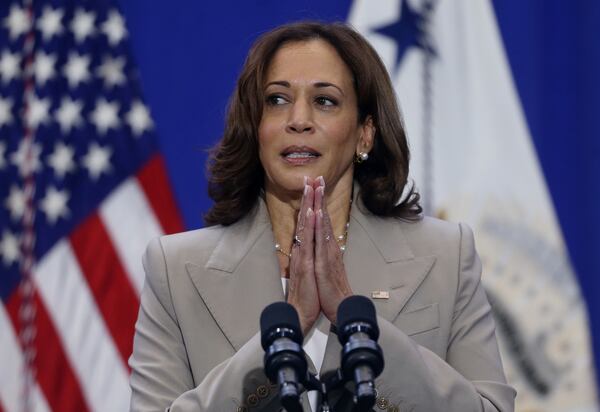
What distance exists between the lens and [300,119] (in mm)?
2213

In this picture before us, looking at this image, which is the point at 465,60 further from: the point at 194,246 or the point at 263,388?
the point at 263,388

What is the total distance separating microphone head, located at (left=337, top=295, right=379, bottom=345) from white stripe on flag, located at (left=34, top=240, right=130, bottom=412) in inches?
91.3

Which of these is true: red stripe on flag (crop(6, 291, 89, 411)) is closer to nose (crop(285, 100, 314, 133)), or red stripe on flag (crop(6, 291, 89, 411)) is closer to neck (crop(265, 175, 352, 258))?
neck (crop(265, 175, 352, 258))

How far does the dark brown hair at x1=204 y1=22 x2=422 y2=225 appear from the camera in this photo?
7.68ft

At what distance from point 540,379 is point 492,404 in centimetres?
186

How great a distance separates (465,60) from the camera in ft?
13.0

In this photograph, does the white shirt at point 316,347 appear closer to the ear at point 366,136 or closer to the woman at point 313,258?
the woman at point 313,258

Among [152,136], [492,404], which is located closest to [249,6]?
[152,136]

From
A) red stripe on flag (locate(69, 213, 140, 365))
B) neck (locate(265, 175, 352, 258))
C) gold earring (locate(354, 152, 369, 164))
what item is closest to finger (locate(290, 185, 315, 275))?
neck (locate(265, 175, 352, 258))

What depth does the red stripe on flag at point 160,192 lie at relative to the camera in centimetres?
387

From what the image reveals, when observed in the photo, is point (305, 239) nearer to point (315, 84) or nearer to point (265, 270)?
point (265, 270)

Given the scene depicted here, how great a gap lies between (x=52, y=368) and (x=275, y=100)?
1842 millimetres

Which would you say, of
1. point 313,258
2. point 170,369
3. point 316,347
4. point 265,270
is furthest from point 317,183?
point 170,369

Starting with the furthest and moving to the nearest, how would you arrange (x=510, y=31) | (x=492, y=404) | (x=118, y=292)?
(x=510, y=31), (x=118, y=292), (x=492, y=404)
